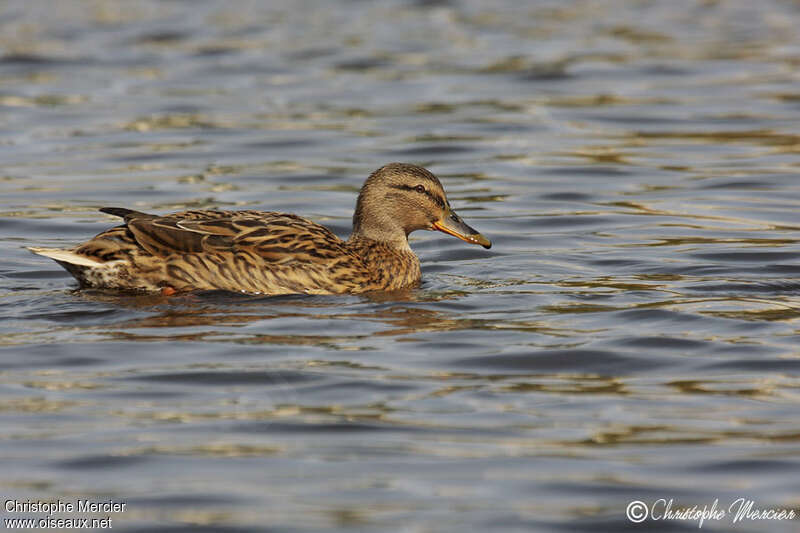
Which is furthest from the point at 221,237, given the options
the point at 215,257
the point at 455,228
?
the point at 455,228

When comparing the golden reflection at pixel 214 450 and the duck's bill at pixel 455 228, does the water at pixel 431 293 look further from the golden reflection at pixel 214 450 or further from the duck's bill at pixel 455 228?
the duck's bill at pixel 455 228

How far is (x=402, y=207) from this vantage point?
434 inches

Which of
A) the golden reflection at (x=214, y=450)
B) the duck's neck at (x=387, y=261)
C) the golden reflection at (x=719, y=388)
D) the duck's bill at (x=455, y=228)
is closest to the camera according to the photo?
the golden reflection at (x=214, y=450)

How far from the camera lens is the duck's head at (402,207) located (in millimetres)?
10969

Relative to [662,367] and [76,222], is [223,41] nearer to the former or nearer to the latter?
[76,222]

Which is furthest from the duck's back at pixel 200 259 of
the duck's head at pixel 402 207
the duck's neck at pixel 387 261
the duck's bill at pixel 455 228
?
the duck's bill at pixel 455 228

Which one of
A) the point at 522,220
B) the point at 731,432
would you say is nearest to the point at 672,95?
the point at 522,220

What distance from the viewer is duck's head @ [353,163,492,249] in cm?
1097

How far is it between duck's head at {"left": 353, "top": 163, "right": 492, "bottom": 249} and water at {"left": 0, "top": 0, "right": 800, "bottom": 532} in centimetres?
54

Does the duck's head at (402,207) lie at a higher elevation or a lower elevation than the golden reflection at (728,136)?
higher

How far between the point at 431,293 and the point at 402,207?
2.84 feet

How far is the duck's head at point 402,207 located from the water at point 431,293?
540 mm

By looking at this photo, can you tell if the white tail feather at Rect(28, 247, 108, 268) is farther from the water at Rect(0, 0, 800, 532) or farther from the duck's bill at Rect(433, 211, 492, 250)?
the duck's bill at Rect(433, 211, 492, 250)

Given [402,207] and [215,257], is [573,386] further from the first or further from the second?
[402,207]
